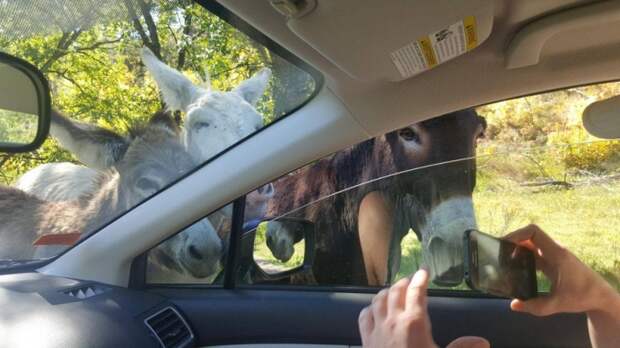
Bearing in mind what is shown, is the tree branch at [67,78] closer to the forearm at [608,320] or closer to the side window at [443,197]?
the side window at [443,197]

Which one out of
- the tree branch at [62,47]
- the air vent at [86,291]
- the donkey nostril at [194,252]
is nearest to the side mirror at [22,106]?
the tree branch at [62,47]

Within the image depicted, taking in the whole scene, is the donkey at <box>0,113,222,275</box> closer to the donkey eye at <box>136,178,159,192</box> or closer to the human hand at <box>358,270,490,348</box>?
the donkey eye at <box>136,178,159,192</box>

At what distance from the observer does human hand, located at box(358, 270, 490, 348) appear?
1299mm

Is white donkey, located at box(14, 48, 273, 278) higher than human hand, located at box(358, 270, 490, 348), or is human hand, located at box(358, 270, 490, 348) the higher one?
white donkey, located at box(14, 48, 273, 278)

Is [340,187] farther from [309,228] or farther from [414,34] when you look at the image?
[414,34]

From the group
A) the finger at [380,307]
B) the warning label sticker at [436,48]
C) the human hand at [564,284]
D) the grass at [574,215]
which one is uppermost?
the warning label sticker at [436,48]

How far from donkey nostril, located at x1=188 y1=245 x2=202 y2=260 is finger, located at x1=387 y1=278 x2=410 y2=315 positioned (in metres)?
1.62

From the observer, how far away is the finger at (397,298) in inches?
54.2

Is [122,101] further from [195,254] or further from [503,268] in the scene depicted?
[503,268]

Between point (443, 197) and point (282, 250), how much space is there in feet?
2.84

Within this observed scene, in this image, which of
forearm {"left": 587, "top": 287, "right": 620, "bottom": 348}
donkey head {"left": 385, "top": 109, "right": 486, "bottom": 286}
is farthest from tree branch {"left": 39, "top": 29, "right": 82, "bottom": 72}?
forearm {"left": 587, "top": 287, "right": 620, "bottom": 348}

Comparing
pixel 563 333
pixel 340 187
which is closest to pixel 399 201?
pixel 340 187

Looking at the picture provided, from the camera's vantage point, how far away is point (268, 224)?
2.90m

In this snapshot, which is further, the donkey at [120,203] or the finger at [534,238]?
the donkey at [120,203]
